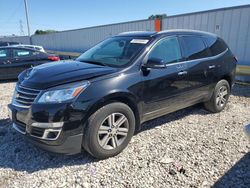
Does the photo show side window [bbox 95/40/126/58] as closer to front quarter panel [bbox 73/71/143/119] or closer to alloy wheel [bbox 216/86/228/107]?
front quarter panel [bbox 73/71/143/119]

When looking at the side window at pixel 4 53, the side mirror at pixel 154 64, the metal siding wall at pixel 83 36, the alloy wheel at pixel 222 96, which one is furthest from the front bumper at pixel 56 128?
the metal siding wall at pixel 83 36

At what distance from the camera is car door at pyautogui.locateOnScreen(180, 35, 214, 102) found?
434 centimetres

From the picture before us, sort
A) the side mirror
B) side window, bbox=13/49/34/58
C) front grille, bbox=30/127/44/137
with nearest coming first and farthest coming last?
front grille, bbox=30/127/44/137, the side mirror, side window, bbox=13/49/34/58

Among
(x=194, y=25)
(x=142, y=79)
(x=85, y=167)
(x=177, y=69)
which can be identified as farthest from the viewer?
(x=194, y=25)

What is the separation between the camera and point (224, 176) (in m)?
2.96

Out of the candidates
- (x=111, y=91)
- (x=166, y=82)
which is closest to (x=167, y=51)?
(x=166, y=82)

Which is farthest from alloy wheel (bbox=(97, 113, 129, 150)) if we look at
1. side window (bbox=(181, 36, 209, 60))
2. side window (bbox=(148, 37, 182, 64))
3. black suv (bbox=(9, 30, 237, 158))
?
side window (bbox=(181, 36, 209, 60))

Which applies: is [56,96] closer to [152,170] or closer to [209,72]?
[152,170]

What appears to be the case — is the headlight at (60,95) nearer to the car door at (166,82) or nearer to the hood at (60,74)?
the hood at (60,74)

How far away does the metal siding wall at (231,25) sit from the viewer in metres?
8.13

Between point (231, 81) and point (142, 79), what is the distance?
291 centimetres

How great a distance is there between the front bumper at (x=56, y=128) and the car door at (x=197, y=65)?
2.35 m

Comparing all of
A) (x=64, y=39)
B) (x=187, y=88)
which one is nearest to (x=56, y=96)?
(x=187, y=88)

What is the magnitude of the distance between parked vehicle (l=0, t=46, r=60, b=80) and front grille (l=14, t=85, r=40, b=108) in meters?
6.27
